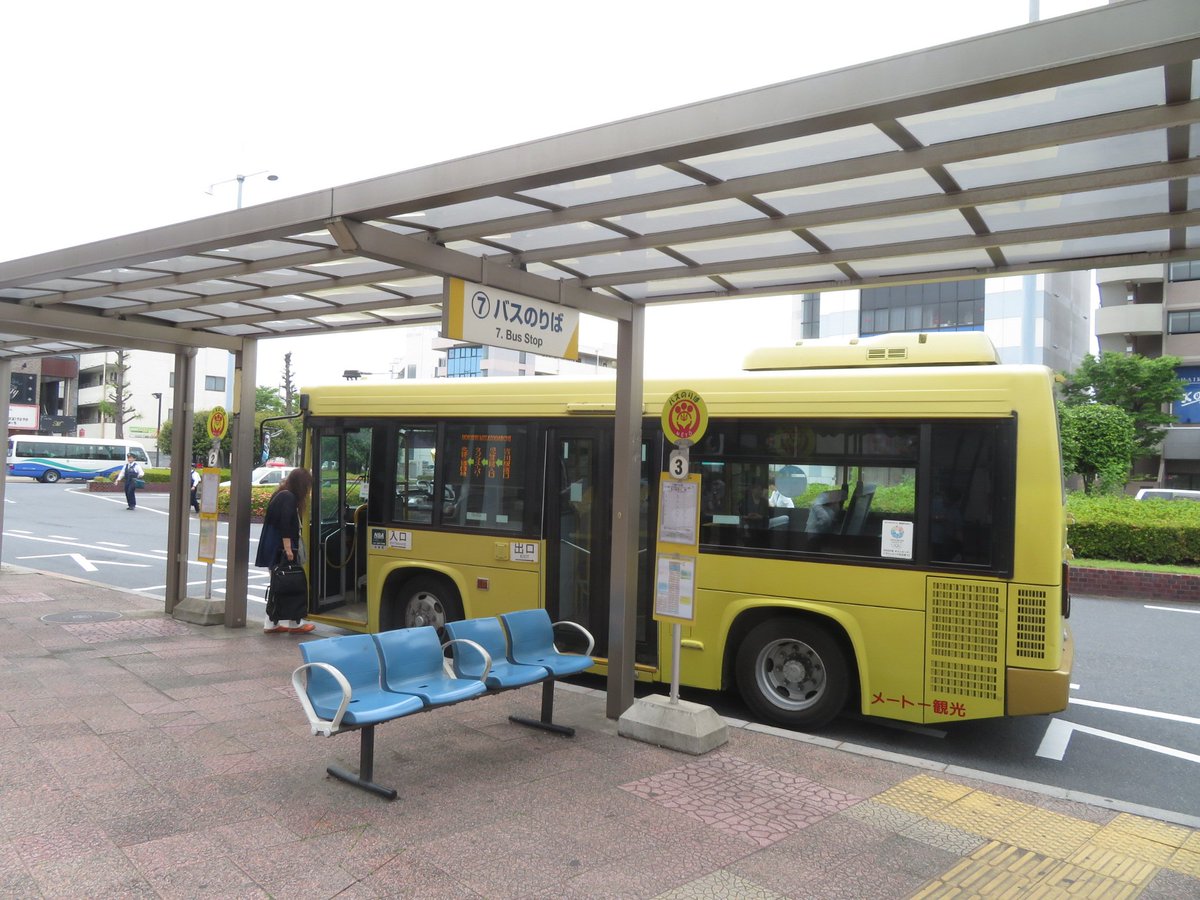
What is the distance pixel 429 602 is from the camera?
816 centimetres

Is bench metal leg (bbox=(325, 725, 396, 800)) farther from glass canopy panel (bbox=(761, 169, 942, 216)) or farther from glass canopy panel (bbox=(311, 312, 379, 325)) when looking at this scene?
glass canopy panel (bbox=(311, 312, 379, 325))

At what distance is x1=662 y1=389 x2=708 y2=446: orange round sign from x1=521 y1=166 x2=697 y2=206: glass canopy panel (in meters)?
1.43

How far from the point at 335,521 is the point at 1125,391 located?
42.1 metres

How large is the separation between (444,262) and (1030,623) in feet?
14.4

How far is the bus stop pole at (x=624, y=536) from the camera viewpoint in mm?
6137

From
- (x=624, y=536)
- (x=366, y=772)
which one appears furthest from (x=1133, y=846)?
(x=366, y=772)

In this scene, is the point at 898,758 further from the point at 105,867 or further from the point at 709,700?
the point at 105,867

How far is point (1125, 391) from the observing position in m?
40.7

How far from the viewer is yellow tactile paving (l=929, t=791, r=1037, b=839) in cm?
459

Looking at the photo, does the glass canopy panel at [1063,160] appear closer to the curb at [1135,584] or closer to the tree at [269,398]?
the curb at [1135,584]

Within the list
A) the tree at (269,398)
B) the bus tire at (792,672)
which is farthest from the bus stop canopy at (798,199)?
the tree at (269,398)

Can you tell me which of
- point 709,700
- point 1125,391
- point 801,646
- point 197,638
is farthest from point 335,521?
point 1125,391

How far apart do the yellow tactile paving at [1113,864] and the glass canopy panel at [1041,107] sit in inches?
137

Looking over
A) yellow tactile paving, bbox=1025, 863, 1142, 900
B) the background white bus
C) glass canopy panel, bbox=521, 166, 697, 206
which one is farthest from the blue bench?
the background white bus
